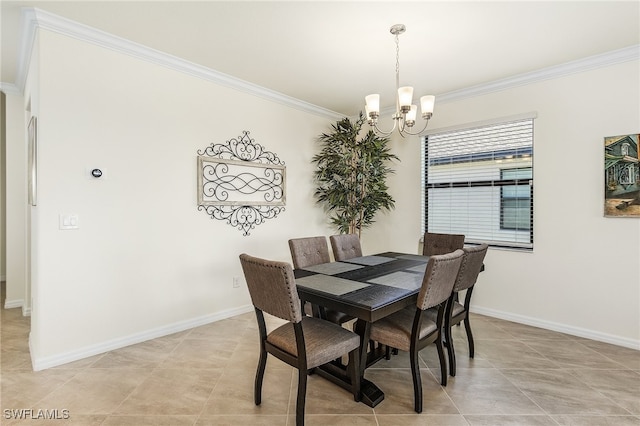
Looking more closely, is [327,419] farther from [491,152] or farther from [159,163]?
[491,152]

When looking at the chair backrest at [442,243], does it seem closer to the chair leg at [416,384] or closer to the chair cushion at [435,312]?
the chair cushion at [435,312]

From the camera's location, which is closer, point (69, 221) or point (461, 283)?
point (461, 283)

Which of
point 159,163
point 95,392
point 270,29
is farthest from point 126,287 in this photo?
point 270,29

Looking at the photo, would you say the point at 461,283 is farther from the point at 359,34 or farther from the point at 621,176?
the point at 359,34

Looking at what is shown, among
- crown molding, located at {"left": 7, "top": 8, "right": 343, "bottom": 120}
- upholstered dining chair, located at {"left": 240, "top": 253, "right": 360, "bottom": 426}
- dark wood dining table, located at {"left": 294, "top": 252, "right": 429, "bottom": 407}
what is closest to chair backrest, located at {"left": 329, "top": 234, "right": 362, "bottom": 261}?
dark wood dining table, located at {"left": 294, "top": 252, "right": 429, "bottom": 407}

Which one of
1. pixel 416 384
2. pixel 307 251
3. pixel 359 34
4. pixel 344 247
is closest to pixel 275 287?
pixel 416 384

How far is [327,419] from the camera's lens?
1861 millimetres

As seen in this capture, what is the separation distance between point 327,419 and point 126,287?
208 centimetres

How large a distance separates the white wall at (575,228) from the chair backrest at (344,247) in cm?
160

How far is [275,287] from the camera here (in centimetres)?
169

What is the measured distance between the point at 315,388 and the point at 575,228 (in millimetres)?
2909

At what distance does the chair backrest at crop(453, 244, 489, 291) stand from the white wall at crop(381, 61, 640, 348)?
1389mm

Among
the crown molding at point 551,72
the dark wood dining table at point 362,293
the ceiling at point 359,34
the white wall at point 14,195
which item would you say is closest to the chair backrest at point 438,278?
the dark wood dining table at point 362,293

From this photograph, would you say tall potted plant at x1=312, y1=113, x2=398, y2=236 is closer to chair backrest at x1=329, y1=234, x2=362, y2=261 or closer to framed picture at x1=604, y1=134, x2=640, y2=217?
chair backrest at x1=329, y1=234, x2=362, y2=261
